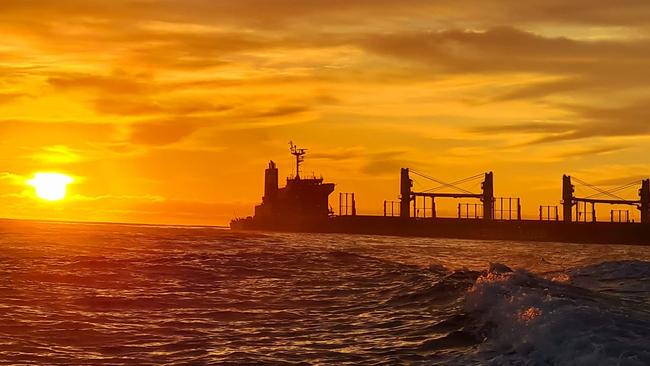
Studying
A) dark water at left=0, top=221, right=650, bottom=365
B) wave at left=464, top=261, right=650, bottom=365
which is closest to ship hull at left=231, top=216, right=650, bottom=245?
dark water at left=0, top=221, right=650, bottom=365

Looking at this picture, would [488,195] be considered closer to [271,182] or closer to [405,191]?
[405,191]

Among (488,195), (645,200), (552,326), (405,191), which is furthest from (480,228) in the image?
(552,326)

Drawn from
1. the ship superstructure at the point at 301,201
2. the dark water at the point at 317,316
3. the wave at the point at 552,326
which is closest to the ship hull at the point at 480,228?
the ship superstructure at the point at 301,201

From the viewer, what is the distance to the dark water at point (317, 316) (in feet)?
36.7

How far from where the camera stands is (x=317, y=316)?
619 inches

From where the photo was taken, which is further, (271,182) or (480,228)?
(271,182)

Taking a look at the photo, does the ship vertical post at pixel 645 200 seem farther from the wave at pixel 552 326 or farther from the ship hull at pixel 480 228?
the wave at pixel 552 326

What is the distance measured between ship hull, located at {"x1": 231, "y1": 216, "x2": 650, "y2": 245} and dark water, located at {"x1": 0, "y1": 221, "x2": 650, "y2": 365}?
70.1 meters

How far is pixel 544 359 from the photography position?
33.4ft

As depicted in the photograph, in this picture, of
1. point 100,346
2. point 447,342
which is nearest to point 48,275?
point 100,346

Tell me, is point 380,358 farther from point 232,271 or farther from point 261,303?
point 232,271

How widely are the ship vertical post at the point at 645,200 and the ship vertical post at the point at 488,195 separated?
68.3 feet

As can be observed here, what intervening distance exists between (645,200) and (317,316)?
98897 millimetres

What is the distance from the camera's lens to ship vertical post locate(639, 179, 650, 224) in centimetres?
10306
